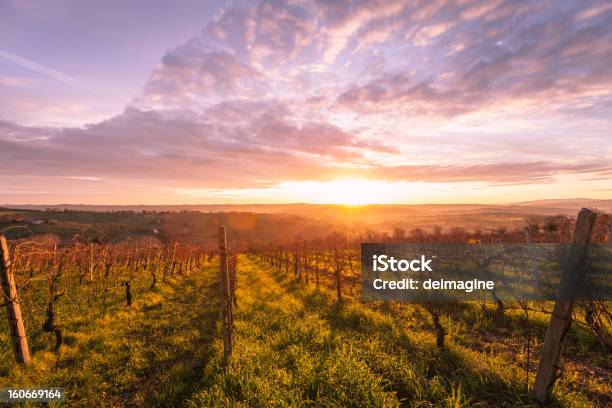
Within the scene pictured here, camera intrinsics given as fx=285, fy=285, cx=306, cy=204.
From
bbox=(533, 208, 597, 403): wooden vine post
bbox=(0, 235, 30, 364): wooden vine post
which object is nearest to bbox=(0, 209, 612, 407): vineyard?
bbox=(0, 235, 30, 364): wooden vine post

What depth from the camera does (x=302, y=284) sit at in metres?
17.7

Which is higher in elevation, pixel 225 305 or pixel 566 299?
pixel 566 299

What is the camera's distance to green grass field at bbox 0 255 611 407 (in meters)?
5.61

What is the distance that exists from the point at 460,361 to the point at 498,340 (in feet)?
9.68

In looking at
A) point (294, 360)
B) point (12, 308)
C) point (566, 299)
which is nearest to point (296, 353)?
point (294, 360)

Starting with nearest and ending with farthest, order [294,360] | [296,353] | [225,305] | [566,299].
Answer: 1. [566,299]
2. [294,360]
3. [296,353]
4. [225,305]

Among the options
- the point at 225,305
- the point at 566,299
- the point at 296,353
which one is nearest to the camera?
the point at 566,299

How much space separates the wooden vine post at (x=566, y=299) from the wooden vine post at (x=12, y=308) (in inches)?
447

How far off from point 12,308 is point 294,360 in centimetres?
711

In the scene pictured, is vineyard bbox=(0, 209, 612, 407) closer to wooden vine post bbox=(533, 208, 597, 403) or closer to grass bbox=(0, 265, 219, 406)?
grass bbox=(0, 265, 219, 406)

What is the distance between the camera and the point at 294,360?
704 cm

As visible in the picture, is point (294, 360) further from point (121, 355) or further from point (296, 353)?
point (121, 355)

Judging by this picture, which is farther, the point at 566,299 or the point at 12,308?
the point at 12,308

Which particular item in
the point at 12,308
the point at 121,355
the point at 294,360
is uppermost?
the point at 12,308
